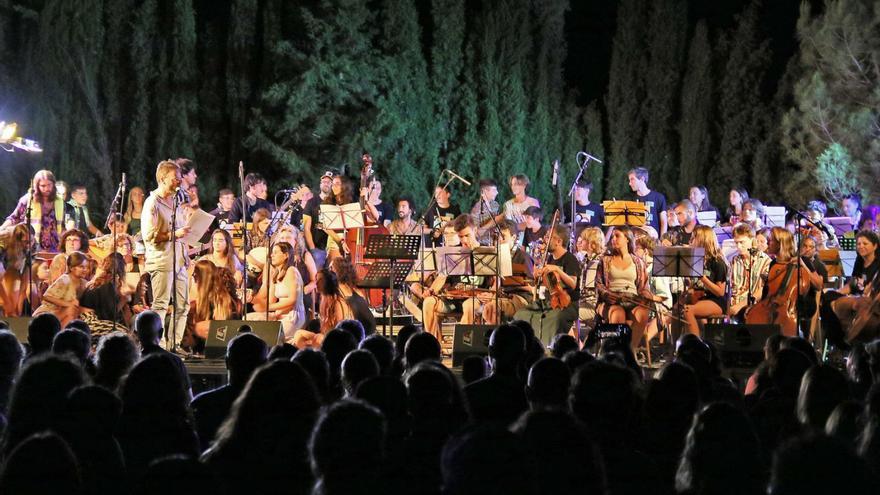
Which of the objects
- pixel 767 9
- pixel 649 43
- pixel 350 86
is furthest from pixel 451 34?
pixel 767 9

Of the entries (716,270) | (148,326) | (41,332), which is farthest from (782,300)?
(41,332)

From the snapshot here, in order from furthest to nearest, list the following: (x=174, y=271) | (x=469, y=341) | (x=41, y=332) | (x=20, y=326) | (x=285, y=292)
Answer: (x=285, y=292), (x=174, y=271), (x=20, y=326), (x=469, y=341), (x=41, y=332)

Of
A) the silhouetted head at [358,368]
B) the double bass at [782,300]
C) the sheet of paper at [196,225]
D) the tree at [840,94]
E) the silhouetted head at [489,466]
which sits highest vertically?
the tree at [840,94]

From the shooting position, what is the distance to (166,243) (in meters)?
12.0

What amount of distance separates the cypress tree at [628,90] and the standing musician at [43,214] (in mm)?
13773

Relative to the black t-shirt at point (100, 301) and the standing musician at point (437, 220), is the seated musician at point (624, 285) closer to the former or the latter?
the standing musician at point (437, 220)

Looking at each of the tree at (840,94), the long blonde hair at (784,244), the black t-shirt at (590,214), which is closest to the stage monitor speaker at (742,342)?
the long blonde hair at (784,244)

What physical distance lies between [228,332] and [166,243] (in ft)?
4.93

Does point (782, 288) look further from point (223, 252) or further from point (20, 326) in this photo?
point (20, 326)

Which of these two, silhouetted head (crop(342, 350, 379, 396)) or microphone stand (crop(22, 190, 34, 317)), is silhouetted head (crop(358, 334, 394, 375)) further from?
microphone stand (crop(22, 190, 34, 317))

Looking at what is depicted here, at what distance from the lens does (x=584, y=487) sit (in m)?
3.37

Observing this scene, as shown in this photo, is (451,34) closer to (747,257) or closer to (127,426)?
(747,257)

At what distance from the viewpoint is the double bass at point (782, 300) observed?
40.3 ft

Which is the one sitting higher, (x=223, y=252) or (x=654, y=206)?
(x=654, y=206)
